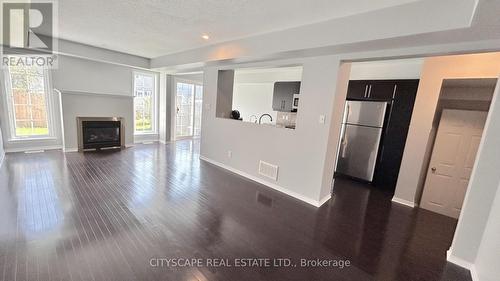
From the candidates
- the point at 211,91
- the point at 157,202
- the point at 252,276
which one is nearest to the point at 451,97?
the point at 252,276

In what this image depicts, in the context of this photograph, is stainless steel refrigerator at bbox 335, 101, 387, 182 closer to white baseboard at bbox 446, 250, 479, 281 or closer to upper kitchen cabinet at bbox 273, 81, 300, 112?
upper kitchen cabinet at bbox 273, 81, 300, 112

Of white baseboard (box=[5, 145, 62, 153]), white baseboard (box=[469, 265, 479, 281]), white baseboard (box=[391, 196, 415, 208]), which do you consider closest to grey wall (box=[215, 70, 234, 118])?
white baseboard (box=[391, 196, 415, 208])

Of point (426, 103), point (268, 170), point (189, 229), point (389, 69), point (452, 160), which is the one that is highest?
point (389, 69)

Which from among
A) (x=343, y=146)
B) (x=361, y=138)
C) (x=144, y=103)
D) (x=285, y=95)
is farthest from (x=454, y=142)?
(x=144, y=103)

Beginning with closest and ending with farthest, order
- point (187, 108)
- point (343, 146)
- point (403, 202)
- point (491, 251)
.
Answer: point (491, 251)
point (403, 202)
point (343, 146)
point (187, 108)

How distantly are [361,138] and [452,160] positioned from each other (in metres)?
1.46

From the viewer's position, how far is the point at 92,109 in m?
5.50

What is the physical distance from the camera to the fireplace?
533cm

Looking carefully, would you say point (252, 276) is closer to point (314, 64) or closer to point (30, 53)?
point (314, 64)

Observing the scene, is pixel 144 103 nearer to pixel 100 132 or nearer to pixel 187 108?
pixel 187 108

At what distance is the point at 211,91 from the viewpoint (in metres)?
4.92

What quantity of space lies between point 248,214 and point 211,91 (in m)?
3.11

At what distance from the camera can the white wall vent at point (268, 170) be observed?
152 inches

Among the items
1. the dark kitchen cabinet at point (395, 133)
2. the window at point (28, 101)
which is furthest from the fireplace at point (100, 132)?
the dark kitchen cabinet at point (395, 133)
